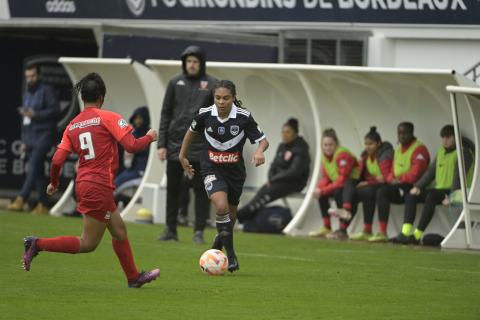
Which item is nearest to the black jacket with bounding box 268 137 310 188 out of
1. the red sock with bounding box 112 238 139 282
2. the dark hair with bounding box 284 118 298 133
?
the dark hair with bounding box 284 118 298 133

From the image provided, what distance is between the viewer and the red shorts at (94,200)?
9.83m

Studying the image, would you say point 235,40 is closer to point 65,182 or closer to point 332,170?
point 332,170

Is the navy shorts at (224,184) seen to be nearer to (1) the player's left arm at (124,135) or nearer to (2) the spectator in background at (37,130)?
(1) the player's left arm at (124,135)

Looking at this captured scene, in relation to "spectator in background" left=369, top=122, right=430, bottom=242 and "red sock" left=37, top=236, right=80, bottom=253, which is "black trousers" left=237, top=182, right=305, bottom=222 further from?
"red sock" left=37, top=236, right=80, bottom=253

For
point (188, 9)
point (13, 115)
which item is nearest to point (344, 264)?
point (188, 9)

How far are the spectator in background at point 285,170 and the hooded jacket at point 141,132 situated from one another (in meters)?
2.44

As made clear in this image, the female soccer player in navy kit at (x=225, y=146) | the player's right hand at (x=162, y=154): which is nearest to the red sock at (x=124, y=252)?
the female soccer player in navy kit at (x=225, y=146)

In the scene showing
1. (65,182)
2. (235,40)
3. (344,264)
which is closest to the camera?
(344,264)

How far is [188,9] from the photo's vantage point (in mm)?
19469

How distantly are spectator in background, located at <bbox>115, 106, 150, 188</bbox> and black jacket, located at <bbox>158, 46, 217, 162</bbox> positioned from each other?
173 inches

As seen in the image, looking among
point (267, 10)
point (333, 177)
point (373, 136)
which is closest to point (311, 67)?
point (373, 136)

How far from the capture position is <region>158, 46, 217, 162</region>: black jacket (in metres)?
14.9

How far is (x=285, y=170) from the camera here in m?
17.8

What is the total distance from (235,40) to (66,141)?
920 cm
